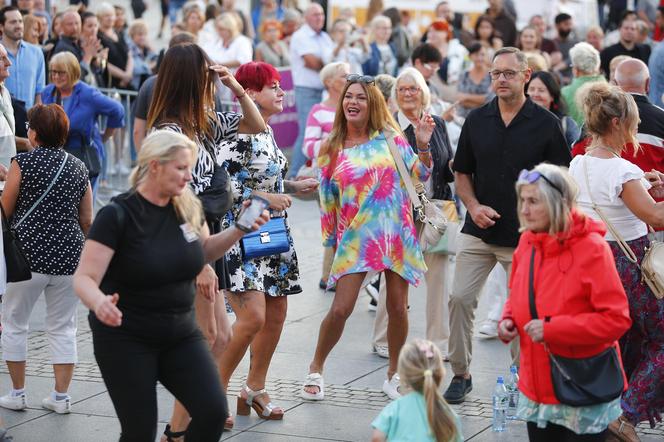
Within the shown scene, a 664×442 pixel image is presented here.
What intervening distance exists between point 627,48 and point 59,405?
33.4ft

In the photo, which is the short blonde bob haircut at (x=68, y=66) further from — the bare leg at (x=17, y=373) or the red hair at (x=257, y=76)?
the bare leg at (x=17, y=373)

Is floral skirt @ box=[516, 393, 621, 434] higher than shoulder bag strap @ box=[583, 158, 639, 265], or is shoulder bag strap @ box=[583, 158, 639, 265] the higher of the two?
shoulder bag strap @ box=[583, 158, 639, 265]

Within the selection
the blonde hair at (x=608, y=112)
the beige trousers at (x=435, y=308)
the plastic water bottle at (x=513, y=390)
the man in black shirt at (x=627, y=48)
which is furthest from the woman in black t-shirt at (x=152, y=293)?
the man in black shirt at (x=627, y=48)

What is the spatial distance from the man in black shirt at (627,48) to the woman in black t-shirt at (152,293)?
1072cm

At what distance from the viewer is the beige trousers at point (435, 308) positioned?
794cm

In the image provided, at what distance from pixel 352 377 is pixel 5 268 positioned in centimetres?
236

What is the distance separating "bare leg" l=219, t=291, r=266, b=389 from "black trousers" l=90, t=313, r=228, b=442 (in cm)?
143

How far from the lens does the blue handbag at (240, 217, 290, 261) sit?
20.7ft

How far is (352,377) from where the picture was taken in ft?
24.6

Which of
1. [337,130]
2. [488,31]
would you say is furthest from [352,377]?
[488,31]

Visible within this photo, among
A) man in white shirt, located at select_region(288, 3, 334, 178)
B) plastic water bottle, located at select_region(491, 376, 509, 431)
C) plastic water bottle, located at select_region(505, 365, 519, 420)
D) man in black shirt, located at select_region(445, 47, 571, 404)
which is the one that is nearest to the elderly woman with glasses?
man in black shirt, located at select_region(445, 47, 571, 404)

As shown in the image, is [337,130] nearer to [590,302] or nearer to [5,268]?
[5,268]

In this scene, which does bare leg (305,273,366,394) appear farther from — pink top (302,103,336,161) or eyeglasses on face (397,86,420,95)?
pink top (302,103,336,161)

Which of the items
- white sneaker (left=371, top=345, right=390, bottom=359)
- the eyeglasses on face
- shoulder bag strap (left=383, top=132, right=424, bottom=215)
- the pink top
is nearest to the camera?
shoulder bag strap (left=383, top=132, right=424, bottom=215)
